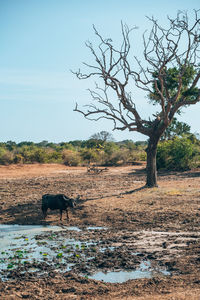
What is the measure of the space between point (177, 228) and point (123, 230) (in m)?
1.61

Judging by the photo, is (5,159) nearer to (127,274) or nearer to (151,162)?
(151,162)

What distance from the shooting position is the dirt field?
6.38 m

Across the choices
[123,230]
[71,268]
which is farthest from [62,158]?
[71,268]

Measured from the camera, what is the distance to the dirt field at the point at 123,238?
6.38 meters

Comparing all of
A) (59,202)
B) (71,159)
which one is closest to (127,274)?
(59,202)

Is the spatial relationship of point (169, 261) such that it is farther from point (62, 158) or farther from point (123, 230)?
point (62, 158)

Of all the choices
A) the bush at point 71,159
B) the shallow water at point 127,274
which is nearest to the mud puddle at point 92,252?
the shallow water at point 127,274

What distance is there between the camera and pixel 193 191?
52.7 feet

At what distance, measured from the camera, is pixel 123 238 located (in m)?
9.96

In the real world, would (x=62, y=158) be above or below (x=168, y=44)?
below

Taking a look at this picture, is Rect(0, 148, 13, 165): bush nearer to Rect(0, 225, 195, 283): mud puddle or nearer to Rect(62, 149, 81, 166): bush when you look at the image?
Rect(62, 149, 81, 166): bush

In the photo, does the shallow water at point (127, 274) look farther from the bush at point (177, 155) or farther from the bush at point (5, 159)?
the bush at point (5, 159)

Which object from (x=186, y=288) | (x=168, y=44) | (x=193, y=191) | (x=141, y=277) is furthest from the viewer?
(x=168, y=44)

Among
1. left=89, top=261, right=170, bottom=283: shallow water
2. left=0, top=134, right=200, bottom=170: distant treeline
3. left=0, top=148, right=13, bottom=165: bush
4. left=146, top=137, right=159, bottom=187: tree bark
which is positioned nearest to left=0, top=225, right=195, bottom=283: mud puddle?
left=89, top=261, right=170, bottom=283: shallow water
